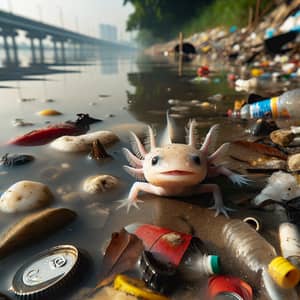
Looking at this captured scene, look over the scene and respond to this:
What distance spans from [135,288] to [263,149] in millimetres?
3000

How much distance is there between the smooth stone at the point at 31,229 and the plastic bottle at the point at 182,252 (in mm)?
667

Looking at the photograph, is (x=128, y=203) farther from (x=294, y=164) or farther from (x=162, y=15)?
(x=162, y=15)

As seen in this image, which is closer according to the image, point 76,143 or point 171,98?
point 76,143

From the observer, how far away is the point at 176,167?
232cm

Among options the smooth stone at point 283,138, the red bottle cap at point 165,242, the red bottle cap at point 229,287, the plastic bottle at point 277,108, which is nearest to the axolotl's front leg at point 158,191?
the red bottle cap at point 165,242

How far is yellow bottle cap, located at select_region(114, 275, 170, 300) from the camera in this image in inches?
58.6

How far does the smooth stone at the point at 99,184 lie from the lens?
2.82 metres

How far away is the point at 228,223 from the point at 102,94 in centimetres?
760

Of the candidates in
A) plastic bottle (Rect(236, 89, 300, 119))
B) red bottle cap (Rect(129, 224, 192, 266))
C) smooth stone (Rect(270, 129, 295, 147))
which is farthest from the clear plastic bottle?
plastic bottle (Rect(236, 89, 300, 119))

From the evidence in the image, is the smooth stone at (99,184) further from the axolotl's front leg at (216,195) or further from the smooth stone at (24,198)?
the axolotl's front leg at (216,195)

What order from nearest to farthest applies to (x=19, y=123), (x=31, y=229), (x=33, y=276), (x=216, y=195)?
(x=33, y=276), (x=31, y=229), (x=216, y=195), (x=19, y=123)

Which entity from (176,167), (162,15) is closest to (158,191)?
(176,167)

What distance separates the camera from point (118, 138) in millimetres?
4523

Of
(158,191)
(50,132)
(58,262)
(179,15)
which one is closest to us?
(58,262)
